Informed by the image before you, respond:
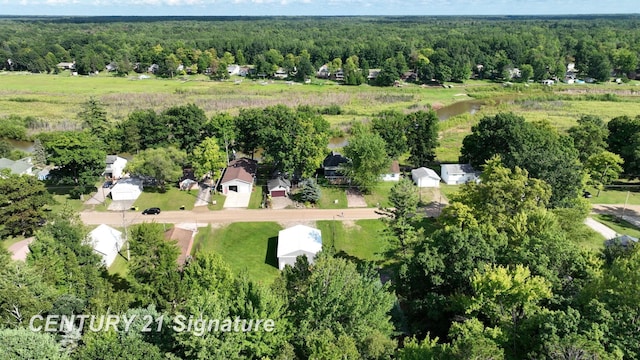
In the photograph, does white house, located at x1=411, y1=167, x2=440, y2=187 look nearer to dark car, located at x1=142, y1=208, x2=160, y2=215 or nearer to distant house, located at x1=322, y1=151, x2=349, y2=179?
distant house, located at x1=322, y1=151, x2=349, y2=179

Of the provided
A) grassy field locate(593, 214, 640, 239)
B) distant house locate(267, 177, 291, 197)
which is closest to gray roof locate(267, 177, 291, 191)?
distant house locate(267, 177, 291, 197)

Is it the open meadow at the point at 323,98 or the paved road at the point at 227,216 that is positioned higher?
the open meadow at the point at 323,98

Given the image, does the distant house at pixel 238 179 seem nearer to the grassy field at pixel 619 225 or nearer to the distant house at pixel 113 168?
the distant house at pixel 113 168

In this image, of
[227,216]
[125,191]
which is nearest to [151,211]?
[125,191]

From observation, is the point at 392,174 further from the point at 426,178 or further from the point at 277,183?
the point at 277,183

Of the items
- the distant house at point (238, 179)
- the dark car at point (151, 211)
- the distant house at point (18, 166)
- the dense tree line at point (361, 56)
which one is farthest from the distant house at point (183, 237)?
the dense tree line at point (361, 56)

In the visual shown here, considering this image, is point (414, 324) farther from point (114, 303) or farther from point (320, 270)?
point (114, 303)
